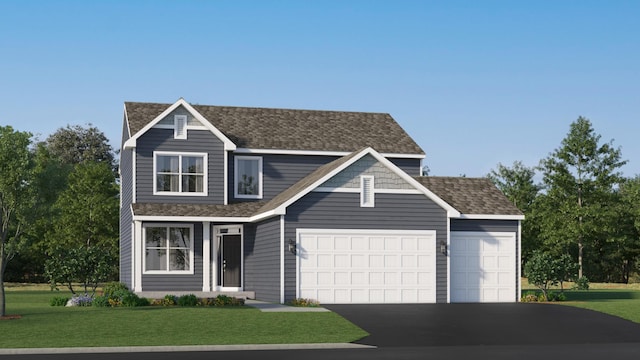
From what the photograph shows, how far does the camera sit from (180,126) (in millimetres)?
38594

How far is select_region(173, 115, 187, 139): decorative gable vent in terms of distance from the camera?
126 feet

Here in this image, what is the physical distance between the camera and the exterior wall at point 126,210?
40.0 m

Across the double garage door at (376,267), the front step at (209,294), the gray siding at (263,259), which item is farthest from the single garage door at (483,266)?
the front step at (209,294)

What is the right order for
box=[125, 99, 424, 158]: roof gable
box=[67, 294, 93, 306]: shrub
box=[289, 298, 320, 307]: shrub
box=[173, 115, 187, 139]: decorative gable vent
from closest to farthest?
box=[289, 298, 320, 307]: shrub → box=[67, 294, 93, 306]: shrub → box=[173, 115, 187, 139]: decorative gable vent → box=[125, 99, 424, 158]: roof gable

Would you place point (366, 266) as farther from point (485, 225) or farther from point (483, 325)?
point (483, 325)

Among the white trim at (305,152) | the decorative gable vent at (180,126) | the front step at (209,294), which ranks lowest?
the front step at (209,294)

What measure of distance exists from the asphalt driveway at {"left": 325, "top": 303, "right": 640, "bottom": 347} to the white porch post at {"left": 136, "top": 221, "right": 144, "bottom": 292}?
10.00 metres

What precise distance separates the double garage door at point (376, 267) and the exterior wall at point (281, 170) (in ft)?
23.5

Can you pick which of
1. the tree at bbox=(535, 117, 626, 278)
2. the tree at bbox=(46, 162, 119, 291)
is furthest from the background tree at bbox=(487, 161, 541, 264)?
the tree at bbox=(46, 162, 119, 291)

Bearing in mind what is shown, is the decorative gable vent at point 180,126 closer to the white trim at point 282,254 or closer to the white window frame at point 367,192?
the white trim at point 282,254

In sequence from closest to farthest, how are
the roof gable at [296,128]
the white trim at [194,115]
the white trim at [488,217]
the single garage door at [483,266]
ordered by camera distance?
the single garage door at [483,266], the white trim at [488,217], the white trim at [194,115], the roof gable at [296,128]

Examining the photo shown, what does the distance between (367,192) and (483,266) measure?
600 cm

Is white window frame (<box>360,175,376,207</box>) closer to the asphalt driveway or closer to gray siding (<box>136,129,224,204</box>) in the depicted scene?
the asphalt driveway

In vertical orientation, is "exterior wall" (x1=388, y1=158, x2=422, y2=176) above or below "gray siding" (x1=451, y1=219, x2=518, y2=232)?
above
